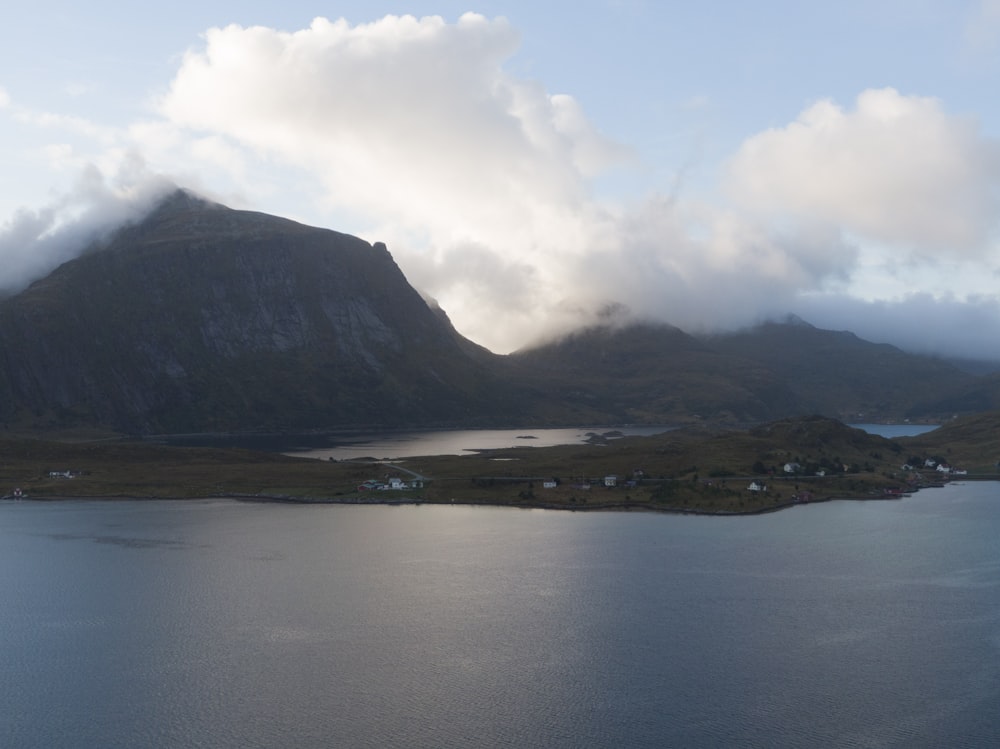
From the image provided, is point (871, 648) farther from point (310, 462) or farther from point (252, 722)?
point (310, 462)

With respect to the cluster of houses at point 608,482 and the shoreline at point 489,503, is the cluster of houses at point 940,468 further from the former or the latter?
the cluster of houses at point 608,482

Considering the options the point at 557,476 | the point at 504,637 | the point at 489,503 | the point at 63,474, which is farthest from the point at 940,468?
the point at 63,474

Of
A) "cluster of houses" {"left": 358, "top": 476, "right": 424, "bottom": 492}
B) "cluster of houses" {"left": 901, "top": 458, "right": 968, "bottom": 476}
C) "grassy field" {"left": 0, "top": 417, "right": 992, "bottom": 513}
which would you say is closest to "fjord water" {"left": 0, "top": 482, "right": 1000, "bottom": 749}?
"grassy field" {"left": 0, "top": 417, "right": 992, "bottom": 513}

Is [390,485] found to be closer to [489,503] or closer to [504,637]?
[489,503]

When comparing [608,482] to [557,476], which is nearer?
[608,482]

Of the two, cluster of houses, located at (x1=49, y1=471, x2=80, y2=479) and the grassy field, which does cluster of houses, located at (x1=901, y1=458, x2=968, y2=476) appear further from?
cluster of houses, located at (x1=49, y1=471, x2=80, y2=479)
